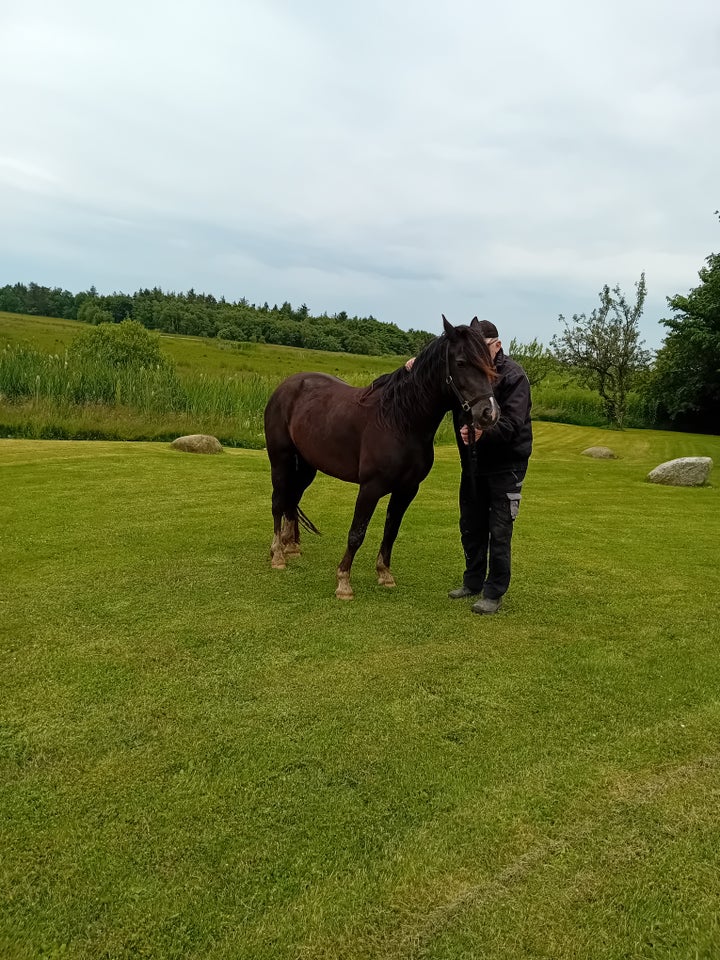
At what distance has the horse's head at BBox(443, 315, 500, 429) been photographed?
3.82 metres

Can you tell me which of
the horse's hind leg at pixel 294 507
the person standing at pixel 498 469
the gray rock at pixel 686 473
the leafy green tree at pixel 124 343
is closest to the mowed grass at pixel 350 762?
the person standing at pixel 498 469

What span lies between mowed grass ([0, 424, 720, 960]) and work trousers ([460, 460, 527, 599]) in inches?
10.9

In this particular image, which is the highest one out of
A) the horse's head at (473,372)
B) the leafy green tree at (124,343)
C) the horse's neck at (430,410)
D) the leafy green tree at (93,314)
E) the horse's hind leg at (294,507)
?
the leafy green tree at (93,314)

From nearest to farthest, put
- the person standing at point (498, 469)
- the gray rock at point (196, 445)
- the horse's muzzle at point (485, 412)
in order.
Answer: the horse's muzzle at point (485, 412) → the person standing at point (498, 469) → the gray rock at point (196, 445)

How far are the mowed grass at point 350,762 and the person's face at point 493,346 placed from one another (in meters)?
1.84

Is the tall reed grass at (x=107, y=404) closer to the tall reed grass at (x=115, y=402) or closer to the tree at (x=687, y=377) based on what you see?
the tall reed grass at (x=115, y=402)

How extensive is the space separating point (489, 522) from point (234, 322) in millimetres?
76038

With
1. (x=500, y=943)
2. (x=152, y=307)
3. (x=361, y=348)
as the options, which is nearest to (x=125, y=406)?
(x=500, y=943)

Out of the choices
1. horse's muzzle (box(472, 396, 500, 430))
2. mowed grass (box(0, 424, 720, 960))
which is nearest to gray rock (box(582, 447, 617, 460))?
mowed grass (box(0, 424, 720, 960))

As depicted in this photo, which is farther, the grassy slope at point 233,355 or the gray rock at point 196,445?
the grassy slope at point 233,355

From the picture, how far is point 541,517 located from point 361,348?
6513 centimetres

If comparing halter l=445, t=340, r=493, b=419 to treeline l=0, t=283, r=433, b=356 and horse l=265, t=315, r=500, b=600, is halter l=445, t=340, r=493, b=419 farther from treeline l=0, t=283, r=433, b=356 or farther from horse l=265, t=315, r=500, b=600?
treeline l=0, t=283, r=433, b=356

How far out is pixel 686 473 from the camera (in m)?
11.8

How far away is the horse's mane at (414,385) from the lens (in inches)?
168
